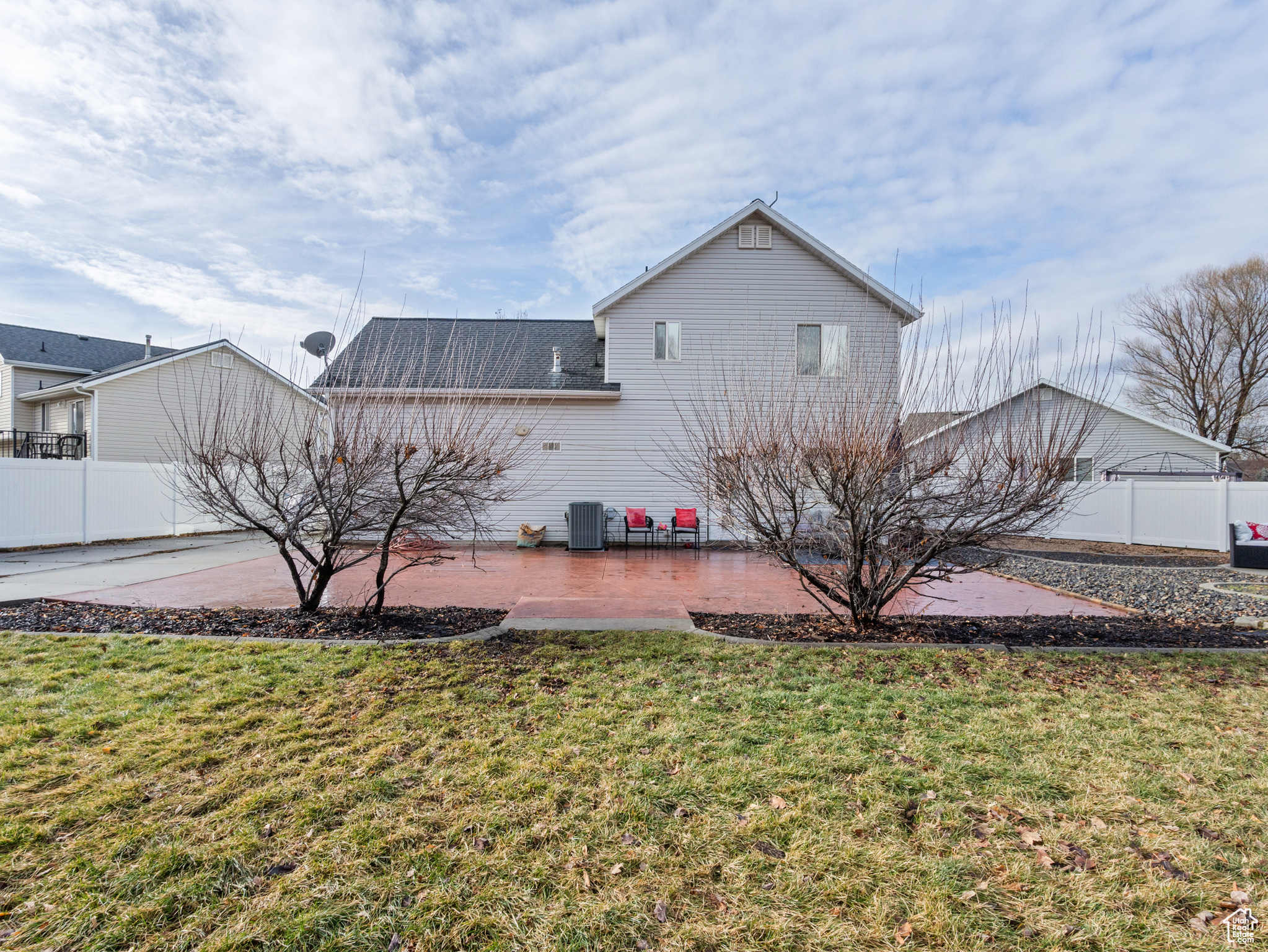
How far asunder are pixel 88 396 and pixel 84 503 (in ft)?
29.6

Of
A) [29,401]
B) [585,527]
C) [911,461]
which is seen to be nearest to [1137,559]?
[911,461]

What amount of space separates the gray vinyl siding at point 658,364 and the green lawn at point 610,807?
9.07m

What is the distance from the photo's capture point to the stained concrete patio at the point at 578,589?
7.11 meters

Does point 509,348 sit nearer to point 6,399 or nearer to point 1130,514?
point 1130,514

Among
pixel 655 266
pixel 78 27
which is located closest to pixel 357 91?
pixel 78 27

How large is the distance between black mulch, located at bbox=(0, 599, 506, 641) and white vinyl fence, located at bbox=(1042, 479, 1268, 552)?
1253 cm

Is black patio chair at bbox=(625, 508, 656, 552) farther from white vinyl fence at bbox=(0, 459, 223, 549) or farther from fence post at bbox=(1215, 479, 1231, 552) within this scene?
fence post at bbox=(1215, 479, 1231, 552)

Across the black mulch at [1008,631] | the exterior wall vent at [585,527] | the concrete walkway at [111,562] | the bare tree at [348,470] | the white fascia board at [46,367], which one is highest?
the white fascia board at [46,367]

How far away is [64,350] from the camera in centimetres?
2327

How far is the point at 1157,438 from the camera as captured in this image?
64.2 feet

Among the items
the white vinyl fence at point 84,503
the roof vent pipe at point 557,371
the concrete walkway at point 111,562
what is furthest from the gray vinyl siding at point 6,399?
the roof vent pipe at point 557,371

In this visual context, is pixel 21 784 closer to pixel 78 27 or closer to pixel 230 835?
pixel 230 835

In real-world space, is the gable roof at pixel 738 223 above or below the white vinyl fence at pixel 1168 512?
above

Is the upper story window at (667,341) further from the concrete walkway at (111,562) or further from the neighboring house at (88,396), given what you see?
the neighboring house at (88,396)
